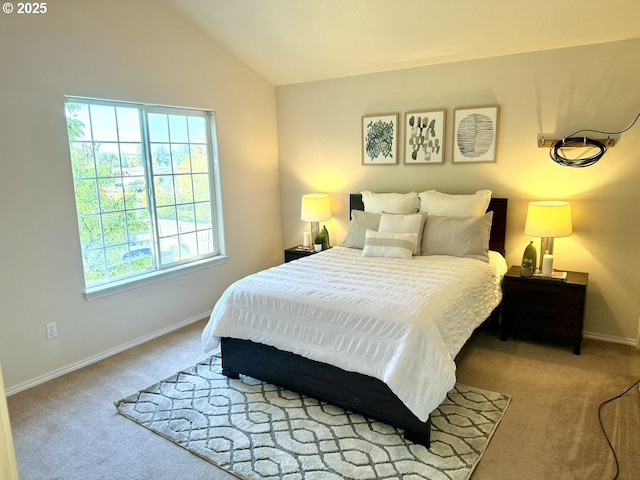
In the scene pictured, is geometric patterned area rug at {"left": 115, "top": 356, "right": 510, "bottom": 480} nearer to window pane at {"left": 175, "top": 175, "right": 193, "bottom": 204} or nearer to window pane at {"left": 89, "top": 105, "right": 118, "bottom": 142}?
window pane at {"left": 175, "top": 175, "right": 193, "bottom": 204}

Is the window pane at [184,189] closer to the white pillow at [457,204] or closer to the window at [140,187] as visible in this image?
the window at [140,187]

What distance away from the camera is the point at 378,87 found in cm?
428

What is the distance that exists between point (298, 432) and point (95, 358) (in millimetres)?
1889

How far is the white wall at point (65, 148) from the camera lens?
2.81 m

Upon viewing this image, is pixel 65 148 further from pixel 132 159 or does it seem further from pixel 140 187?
pixel 140 187

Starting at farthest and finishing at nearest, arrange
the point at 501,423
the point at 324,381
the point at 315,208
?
the point at 315,208 → the point at 324,381 → the point at 501,423

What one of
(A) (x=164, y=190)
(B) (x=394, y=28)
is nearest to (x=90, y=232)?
→ (A) (x=164, y=190)

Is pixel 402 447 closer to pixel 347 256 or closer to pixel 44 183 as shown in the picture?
pixel 347 256

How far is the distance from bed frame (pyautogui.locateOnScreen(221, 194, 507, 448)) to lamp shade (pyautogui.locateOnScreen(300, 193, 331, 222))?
6.28 ft

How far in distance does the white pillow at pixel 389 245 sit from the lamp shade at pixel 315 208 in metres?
0.96

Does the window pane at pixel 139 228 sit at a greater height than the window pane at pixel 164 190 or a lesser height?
lesser

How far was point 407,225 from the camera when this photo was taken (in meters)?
3.68

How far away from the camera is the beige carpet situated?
7.04 feet

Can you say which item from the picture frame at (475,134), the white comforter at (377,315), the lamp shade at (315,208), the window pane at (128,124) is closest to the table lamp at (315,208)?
the lamp shade at (315,208)
